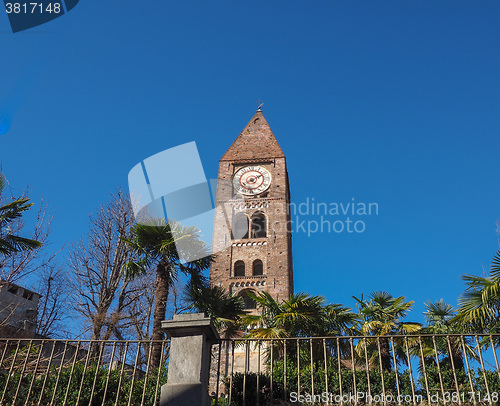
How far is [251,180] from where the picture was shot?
33594 millimetres

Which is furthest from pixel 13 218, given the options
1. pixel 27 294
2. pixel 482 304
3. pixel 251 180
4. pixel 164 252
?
pixel 251 180

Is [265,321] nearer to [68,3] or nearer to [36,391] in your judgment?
[36,391]

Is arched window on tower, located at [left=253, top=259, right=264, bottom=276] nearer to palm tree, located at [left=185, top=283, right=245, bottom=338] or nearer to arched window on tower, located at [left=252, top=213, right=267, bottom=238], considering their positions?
arched window on tower, located at [left=252, top=213, right=267, bottom=238]

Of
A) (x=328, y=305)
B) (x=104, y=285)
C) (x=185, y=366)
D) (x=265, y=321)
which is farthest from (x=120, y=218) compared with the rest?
(x=185, y=366)

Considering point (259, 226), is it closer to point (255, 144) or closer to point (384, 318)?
point (255, 144)

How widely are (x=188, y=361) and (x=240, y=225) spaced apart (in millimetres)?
26804

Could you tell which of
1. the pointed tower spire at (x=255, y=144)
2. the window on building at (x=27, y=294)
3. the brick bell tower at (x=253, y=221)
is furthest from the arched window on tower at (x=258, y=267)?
the window on building at (x=27, y=294)

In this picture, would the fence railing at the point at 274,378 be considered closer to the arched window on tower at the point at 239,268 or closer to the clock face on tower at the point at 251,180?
the arched window on tower at the point at 239,268

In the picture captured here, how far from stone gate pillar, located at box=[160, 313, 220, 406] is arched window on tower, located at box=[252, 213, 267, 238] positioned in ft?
83.9

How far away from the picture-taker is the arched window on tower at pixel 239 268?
3019 cm

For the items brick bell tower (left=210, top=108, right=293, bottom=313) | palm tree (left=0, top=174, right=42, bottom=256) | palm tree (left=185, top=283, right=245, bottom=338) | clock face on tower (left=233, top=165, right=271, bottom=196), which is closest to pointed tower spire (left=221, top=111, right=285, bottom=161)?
brick bell tower (left=210, top=108, right=293, bottom=313)

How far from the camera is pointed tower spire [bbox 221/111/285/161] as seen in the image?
34.7 meters

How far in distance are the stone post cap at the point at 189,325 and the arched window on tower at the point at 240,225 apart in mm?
25638

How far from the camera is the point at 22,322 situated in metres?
24.4
